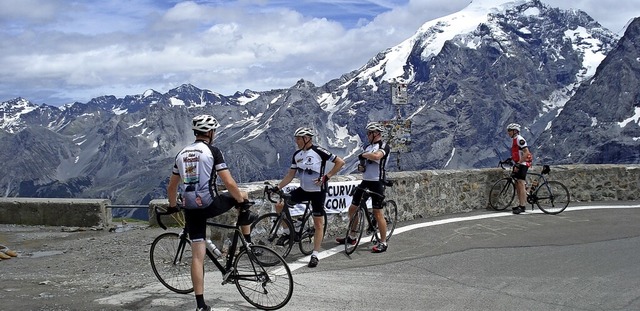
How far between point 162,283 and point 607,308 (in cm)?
517

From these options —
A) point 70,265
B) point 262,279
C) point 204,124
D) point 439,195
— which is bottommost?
point 70,265

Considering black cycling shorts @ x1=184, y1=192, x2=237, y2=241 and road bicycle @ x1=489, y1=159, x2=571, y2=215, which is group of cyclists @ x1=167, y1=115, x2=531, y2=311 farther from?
road bicycle @ x1=489, y1=159, x2=571, y2=215

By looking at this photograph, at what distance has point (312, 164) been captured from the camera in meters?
9.70

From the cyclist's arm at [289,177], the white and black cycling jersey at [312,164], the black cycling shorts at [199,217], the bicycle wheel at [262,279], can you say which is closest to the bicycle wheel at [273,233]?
Answer: the cyclist's arm at [289,177]

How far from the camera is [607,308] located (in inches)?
290

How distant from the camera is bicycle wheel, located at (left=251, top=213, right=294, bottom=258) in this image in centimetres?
998

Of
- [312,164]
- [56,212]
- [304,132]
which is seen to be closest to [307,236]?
[312,164]

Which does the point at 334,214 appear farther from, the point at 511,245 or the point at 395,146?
the point at 395,146

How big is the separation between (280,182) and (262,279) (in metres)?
3.45

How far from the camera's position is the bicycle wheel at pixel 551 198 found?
49.2ft

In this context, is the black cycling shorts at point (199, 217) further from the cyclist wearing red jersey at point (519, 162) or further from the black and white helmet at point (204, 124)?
the cyclist wearing red jersey at point (519, 162)

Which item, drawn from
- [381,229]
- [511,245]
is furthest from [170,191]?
[511,245]

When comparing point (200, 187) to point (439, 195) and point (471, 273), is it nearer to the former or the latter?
point (471, 273)

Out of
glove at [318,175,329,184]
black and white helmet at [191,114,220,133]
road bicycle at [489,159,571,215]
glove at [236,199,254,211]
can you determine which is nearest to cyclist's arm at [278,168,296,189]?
glove at [318,175,329,184]
